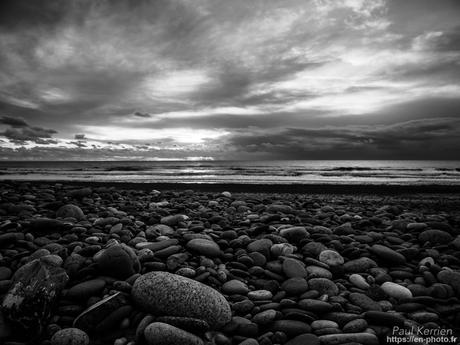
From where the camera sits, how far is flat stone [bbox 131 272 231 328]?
2.79m

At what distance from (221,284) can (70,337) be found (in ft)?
5.29

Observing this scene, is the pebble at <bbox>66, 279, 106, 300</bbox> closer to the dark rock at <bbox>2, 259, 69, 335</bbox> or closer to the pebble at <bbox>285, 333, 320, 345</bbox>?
the dark rock at <bbox>2, 259, 69, 335</bbox>

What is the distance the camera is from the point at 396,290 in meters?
3.33

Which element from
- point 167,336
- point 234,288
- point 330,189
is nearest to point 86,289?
point 167,336

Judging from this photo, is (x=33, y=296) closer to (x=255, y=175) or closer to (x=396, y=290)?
(x=396, y=290)

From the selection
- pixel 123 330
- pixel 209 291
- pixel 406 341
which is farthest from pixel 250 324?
pixel 406 341

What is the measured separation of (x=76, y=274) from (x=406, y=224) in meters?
5.74

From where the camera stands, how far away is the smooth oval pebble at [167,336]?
2450 millimetres

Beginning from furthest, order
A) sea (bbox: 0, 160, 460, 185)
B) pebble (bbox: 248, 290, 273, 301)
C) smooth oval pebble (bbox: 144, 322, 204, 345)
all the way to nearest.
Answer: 1. sea (bbox: 0, 160, 460, 185)
2. pebble (bbox: 248, 290, 273, 301)
3. smooth oval pebble (bbox: 144, 322, 204, 345)

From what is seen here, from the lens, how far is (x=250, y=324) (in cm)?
276

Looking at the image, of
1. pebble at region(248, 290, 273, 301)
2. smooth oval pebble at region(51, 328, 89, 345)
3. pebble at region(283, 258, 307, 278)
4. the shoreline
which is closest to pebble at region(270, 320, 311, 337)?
pebble at region(248, 290, 273, 301)

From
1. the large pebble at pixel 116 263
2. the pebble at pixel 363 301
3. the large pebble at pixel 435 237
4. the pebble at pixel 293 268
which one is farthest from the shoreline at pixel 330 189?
the large pebble at pixel 116 263

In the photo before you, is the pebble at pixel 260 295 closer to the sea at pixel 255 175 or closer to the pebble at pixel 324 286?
the pebble at pixel 324 286

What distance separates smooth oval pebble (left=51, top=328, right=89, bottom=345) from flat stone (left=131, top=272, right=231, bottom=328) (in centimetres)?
53
